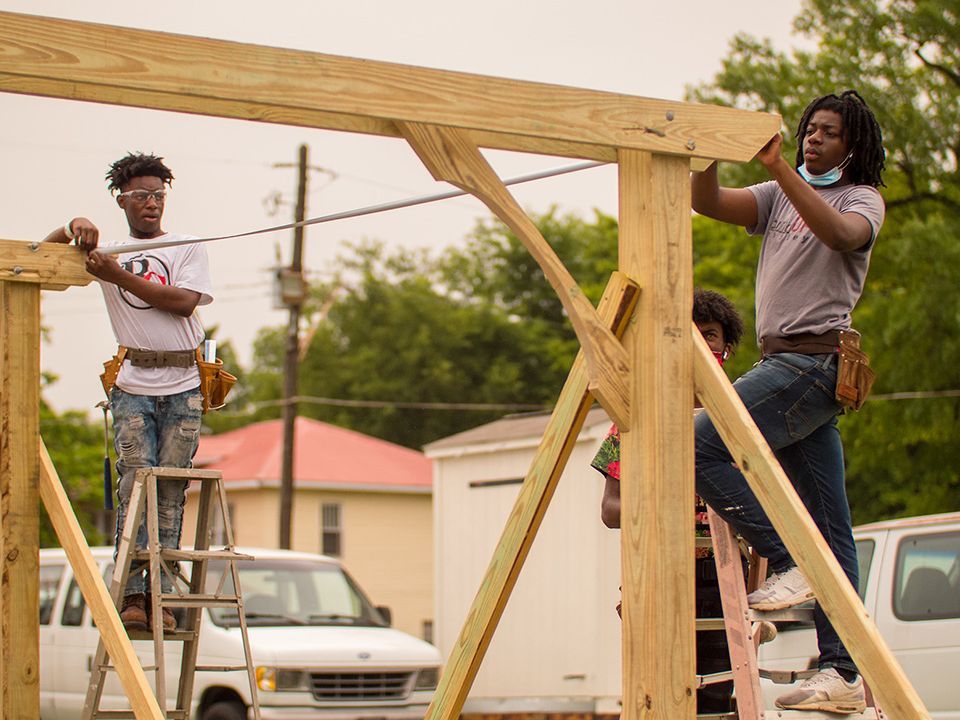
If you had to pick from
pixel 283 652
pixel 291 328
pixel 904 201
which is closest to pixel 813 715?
pixel 283 652

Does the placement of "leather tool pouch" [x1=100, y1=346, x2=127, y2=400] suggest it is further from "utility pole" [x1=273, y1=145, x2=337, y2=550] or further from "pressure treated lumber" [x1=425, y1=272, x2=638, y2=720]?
"utility pole" [x1=273, y1=145, x2=337, y2=550]

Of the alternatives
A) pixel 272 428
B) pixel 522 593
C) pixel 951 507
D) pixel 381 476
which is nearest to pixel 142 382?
pixel 522 593

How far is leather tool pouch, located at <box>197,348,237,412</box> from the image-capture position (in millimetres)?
5848

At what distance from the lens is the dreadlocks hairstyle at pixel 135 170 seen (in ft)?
19.0

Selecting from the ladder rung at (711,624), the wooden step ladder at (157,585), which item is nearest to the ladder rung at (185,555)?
the wooden step ladder at (157,585)

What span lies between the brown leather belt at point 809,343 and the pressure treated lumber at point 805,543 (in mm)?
573

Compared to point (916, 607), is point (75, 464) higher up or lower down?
higher up

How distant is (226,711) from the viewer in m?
10.4

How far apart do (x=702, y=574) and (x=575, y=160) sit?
5.35 ft

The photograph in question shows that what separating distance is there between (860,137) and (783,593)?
1430 millimetres

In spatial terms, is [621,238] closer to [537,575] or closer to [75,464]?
[537,575]

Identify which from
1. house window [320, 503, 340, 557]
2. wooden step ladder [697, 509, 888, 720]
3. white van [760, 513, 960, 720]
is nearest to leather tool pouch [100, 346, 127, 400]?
wooden step ladder [697, 509, 888, 720]

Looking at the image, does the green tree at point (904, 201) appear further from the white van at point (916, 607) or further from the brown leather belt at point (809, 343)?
Result: the brown leather belt at point (809, 343)

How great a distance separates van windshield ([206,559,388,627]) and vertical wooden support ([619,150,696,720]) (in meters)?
7.84
